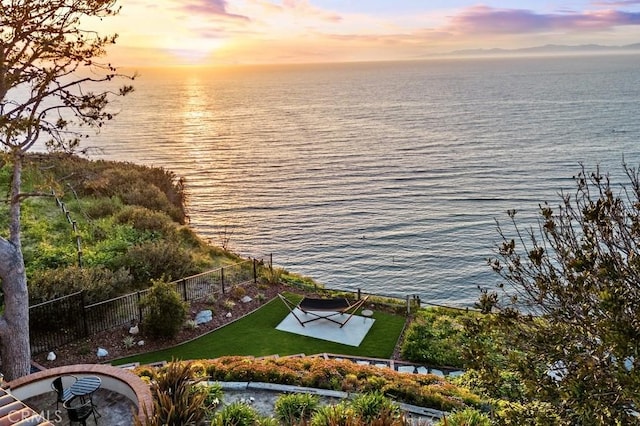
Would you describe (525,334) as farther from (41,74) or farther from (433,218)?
(433,218)

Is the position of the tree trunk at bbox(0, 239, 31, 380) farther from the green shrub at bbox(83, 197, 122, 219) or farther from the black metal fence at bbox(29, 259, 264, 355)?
the green shrub at bbox(83, 197, 122, 219)

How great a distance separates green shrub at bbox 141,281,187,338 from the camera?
42.8 ft

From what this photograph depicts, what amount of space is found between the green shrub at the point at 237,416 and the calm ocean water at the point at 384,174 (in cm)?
1573

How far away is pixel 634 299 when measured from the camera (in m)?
4.05

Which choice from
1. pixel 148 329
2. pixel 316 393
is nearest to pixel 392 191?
pixel 148 329

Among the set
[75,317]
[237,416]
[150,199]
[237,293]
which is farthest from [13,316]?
[150,199]

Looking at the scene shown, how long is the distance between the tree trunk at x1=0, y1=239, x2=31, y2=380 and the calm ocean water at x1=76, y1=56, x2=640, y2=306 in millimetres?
15692

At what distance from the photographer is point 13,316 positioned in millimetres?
9680

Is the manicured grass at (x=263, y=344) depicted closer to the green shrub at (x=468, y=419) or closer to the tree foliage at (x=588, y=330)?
the green shrub at (x=468, y=419)

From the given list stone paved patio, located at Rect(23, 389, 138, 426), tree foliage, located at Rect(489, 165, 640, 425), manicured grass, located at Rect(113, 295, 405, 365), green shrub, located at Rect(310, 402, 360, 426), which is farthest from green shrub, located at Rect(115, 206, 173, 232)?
tree foliage, located at Rect(489, 165, 640, 425)

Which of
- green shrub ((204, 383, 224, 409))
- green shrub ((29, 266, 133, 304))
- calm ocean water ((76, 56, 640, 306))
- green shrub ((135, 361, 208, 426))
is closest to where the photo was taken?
green shrub ((135, 361, 208, 426))

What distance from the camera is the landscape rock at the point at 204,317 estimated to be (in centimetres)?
1456

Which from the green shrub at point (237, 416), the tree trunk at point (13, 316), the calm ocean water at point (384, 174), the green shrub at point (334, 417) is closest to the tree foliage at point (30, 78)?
the tree trunk at point (13, 316)

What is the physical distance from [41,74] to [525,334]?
29.6 feet
